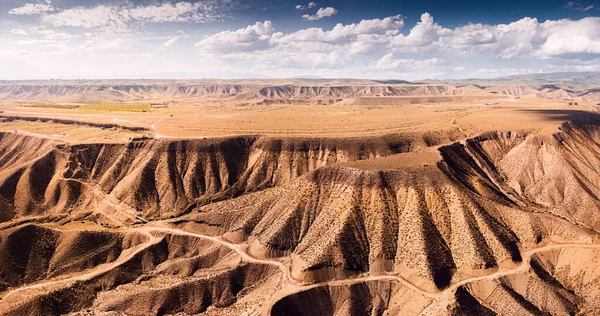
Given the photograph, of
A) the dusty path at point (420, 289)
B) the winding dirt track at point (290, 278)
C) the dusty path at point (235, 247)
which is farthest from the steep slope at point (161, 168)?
the dusty path at point (420, 289)

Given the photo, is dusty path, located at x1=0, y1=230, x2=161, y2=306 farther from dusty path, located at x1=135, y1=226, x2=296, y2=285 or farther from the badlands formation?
dusty path, located at x1=135, y1=226, x2=296, y2=285

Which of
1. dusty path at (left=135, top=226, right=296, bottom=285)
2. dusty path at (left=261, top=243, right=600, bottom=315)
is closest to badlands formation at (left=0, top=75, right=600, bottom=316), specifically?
dusty path at (left=261, top=243, right=600, bottom=315)

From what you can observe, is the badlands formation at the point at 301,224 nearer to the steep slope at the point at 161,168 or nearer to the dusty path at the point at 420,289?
the dusty path at the point at 420,289

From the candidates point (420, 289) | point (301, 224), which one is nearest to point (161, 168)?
point (301, 224)

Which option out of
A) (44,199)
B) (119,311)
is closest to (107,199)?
(44,199)

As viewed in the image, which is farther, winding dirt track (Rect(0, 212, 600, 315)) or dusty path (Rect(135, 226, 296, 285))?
dusty path (Rect(135, 226, 296, 285))

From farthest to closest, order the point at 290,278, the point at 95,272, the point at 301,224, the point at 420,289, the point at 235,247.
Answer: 1. the point at 301,224
2. the point at 235,247
3. the point at 95,272
4. the point at 290,278
5. the point at 420,289

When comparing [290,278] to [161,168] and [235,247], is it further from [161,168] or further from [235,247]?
[161,168]

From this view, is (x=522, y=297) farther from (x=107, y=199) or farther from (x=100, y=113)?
(x=100, y=113)
